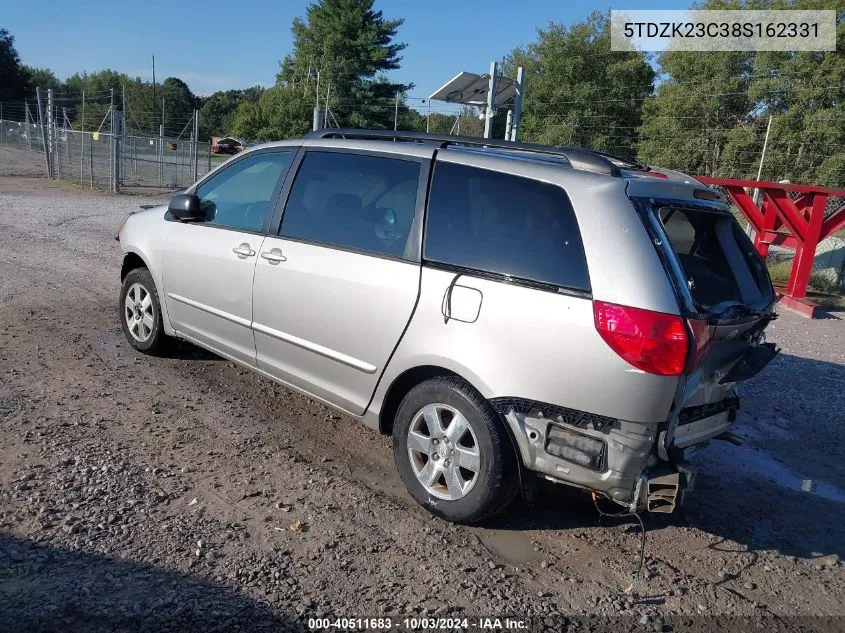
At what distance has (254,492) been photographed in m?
3.69

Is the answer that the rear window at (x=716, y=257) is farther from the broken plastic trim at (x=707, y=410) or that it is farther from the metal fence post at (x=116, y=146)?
the metal fence post at (x=116, y=146)

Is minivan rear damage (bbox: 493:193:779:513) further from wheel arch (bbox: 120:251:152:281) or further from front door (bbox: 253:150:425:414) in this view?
Result: wheel arch (bbox: 120:251:152:281)

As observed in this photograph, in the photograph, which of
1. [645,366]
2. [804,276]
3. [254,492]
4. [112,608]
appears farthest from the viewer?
[804,276]

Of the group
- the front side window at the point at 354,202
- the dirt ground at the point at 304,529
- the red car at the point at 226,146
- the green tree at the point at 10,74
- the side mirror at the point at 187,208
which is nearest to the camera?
the dirt ground at the point at 304,529

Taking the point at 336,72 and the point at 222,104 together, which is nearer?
the point at 336,72

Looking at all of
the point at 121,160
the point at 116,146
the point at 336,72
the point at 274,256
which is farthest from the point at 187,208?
the point at 336,72

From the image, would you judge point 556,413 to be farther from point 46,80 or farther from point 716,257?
point 46,80

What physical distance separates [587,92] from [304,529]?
101ft

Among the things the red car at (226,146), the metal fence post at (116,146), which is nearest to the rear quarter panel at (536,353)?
the metal fence post at (116,146)

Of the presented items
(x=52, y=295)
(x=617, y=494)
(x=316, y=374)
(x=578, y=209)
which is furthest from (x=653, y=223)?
(x=52, y=295)

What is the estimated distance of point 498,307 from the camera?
3.27 meters

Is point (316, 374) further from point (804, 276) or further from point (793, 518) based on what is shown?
point (804, 276)

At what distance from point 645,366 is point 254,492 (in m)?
2.12

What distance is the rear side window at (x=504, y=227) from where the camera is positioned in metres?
3.24
